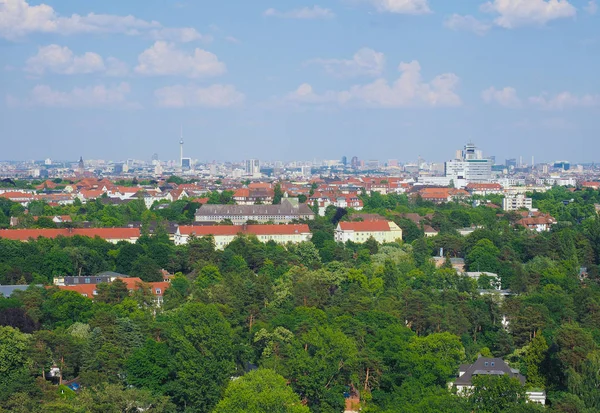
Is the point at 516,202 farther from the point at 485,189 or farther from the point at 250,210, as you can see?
the point at 250,210

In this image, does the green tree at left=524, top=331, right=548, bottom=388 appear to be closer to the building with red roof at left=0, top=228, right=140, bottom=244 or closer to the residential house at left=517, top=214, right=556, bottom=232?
the building with red roof at left=0, top=228, right=140, bottom=244

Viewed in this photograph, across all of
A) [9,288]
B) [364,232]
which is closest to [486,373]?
[9,288]

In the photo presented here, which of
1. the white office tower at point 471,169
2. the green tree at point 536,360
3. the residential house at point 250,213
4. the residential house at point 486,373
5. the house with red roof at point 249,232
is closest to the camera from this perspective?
the residential house at point 486,373

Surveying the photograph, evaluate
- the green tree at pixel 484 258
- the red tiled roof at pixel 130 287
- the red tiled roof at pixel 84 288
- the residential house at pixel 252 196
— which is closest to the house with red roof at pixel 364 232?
the green tree at pixel 484 258

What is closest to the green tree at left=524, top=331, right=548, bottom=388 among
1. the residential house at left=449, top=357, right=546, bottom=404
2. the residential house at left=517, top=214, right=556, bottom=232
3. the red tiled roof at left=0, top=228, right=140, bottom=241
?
the residential house at left=449, top=357, right=546, bottom=404

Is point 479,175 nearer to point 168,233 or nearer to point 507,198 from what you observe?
point 507,198

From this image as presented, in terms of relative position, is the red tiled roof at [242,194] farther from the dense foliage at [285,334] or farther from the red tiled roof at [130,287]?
the red tiled roof at [130,287]
